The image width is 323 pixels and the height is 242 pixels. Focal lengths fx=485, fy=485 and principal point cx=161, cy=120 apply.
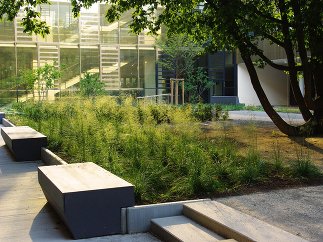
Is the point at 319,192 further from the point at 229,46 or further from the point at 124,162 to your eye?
the point at 229,46

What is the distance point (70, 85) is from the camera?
34156 mm

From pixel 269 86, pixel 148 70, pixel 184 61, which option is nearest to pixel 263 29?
pixel 269 86

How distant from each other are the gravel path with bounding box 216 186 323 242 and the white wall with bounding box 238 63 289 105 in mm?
29356

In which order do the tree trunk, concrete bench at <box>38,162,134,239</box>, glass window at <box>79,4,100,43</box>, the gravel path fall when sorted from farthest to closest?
glass window at <box>79,4,100,43</box>
the tree trunk
concrete bench at <box>38,162,134,239</box>
the gravel path

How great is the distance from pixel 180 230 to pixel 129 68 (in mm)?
32057

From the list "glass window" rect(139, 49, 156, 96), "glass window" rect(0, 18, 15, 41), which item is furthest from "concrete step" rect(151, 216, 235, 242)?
"glass window" rect(139, 49, 156, 96)

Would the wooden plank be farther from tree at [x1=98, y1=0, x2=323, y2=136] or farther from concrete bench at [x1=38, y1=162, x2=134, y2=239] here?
tree at [x1=98, y1=0, x2=323, y2=136]

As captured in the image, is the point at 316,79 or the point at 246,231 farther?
the point at 316,79

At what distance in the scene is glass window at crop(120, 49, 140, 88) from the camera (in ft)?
118

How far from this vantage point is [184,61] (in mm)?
35750

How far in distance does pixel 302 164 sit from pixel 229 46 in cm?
680

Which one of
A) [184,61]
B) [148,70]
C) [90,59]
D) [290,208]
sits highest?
[90,59]

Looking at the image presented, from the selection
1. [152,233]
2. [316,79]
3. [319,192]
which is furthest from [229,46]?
[152,233]

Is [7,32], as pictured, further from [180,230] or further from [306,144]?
[180,230]
